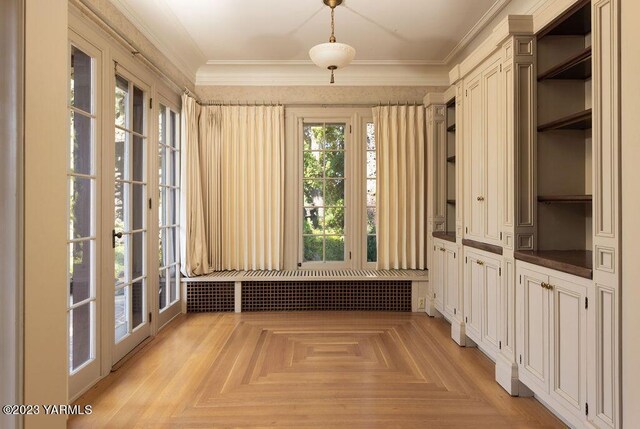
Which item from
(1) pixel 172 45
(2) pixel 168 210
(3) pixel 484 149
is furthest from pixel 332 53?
(2) pixel 168 210

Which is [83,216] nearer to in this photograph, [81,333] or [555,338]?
[81,333]

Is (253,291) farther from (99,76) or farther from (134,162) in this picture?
(99,76)

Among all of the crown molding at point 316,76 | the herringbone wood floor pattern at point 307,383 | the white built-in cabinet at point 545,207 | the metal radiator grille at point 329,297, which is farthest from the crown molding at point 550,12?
the metal radiator grille at point 329,297

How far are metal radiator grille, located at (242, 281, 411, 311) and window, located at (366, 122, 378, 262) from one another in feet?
1.57

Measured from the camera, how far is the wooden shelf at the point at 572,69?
2125 mm

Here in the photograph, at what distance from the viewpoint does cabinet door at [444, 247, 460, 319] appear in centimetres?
349

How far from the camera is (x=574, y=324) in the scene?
6.33ft

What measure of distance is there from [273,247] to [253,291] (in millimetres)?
557

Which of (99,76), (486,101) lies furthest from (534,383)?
(99,76)

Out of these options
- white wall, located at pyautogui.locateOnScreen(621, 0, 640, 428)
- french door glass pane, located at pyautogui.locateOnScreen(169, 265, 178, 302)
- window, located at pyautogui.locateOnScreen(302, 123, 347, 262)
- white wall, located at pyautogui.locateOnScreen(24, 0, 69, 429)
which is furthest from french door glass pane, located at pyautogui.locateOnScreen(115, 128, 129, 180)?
white wall, located at pyautogui.locateOnScreen(621, 0, 640, 428)

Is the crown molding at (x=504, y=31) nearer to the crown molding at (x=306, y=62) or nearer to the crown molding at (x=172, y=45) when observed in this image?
the crown molding at (x=306, y=62)

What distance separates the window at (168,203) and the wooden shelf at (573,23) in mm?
3222

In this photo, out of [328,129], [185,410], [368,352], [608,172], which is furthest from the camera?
[328,129]

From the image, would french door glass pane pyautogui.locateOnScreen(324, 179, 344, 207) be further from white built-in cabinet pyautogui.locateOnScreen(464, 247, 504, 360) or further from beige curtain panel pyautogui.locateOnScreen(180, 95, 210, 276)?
white built-in cabinet pyautogui.locateOnScreen(464, 247, 504, 360)
